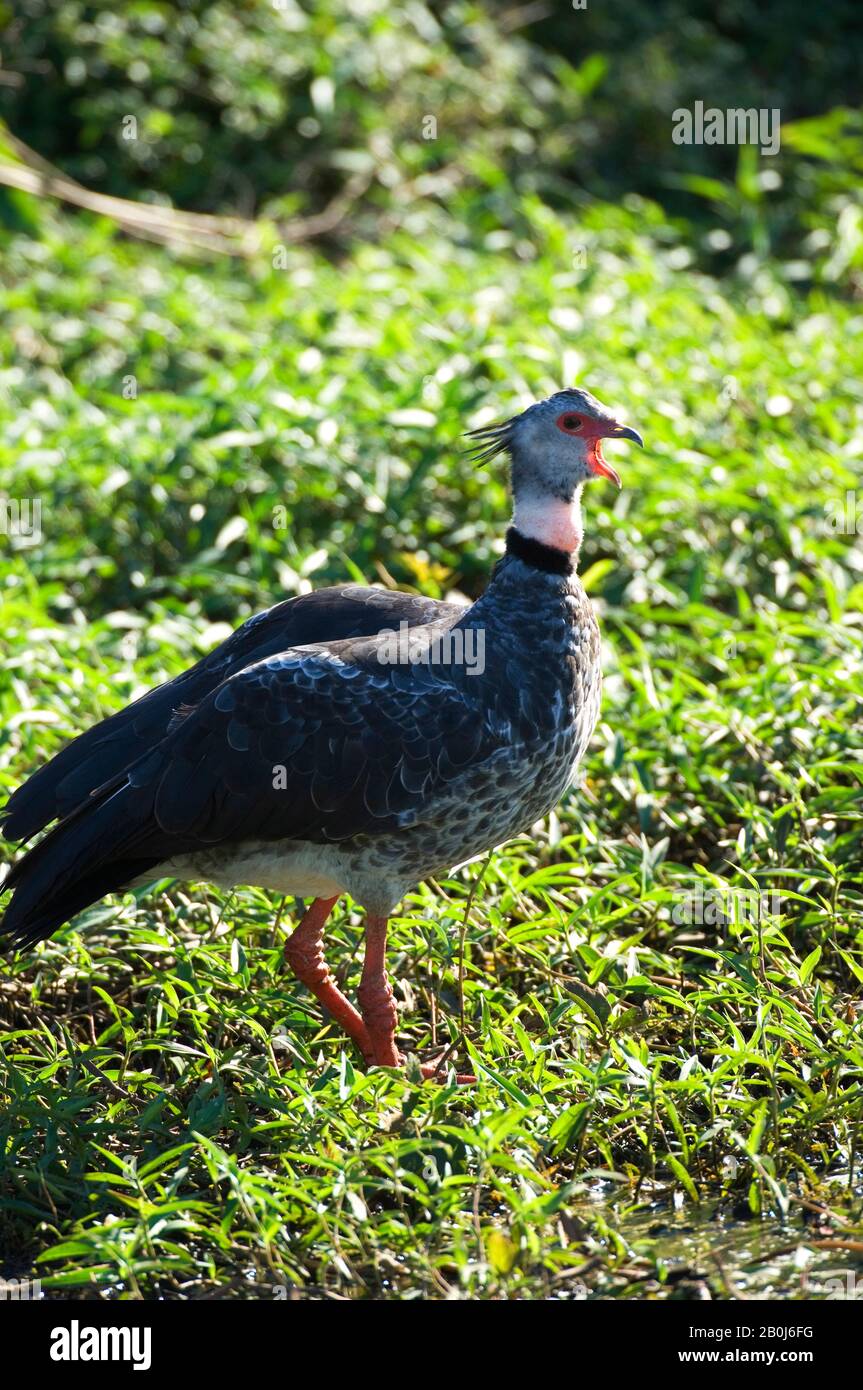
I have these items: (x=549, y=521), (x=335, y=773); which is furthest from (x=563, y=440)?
(x=335, y=773)

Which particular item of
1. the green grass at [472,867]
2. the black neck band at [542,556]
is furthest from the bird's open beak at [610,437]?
the green grass at [472,867]

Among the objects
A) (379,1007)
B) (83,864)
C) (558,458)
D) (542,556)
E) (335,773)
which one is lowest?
(379,1007)

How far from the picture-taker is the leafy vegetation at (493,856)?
3191 millimetres

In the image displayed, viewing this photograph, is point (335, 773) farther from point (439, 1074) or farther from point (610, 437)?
point (610, 437)

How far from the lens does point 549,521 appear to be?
13.0 feet

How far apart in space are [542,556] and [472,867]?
0.87m

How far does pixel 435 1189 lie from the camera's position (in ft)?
10.5

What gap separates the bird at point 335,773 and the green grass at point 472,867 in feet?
1.01

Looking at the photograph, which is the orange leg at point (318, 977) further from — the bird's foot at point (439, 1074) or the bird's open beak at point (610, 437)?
the bird's open beak at point (610, 437)

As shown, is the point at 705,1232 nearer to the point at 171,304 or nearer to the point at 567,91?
the point at 171,304

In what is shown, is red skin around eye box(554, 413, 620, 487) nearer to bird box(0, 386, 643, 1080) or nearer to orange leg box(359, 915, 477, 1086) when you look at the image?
bird box(0, 386, 643, 1080)

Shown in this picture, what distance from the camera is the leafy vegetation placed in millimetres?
3191

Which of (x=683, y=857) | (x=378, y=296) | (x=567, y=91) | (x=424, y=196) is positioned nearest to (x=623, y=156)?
(x=567, y=91)

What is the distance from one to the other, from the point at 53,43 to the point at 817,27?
181 inches
